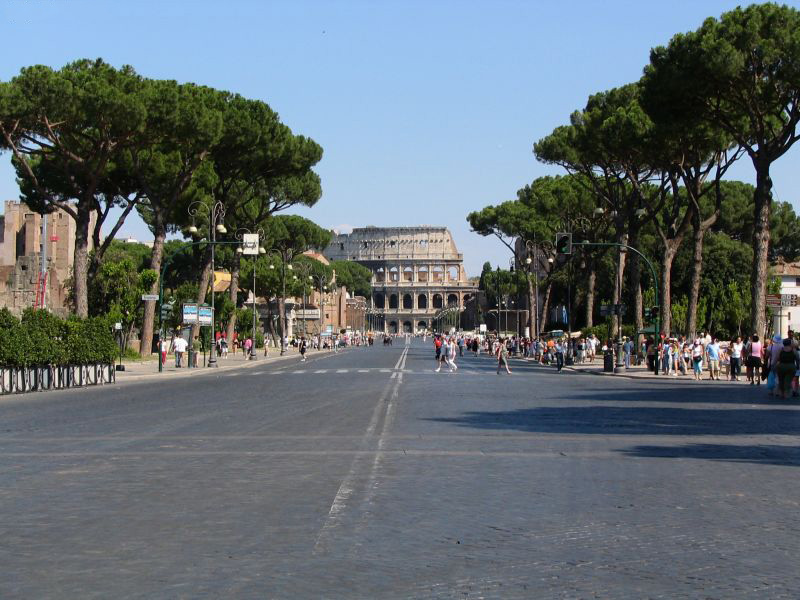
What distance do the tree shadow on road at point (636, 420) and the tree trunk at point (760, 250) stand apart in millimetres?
15449

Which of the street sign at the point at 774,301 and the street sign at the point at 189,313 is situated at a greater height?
the street sign at the point at 774,301

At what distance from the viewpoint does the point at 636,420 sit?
20.6 meters

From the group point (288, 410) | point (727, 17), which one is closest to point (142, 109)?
point (727, 17)

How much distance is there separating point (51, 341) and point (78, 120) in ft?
41.5

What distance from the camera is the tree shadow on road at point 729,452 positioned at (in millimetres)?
14133

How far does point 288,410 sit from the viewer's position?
23.0 meters

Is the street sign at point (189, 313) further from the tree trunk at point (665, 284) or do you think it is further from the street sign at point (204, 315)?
the tree trunk at point (665, 284)

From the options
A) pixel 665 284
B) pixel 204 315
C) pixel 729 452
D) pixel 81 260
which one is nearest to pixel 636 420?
pixel 729 452

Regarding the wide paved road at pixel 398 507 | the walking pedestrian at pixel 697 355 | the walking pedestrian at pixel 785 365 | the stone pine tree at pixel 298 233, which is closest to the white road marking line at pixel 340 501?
the wide paved road at pixel 398 507

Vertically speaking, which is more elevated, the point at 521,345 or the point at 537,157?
the point at 537,157

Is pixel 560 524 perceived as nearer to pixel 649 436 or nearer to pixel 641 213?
pixel 649 436

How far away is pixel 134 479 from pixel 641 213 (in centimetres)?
3976

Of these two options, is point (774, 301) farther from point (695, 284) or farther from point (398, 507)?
point (398, 507)

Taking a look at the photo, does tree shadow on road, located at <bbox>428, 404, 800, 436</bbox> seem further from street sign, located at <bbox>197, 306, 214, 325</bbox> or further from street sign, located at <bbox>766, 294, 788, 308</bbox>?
street sign, located at <bbox>197, 306, 214, 325</bbox>
